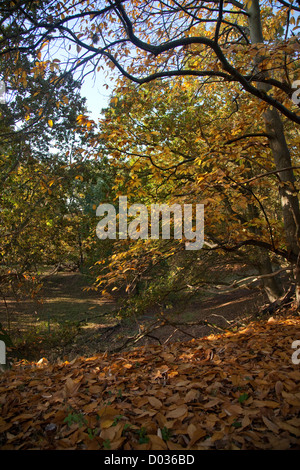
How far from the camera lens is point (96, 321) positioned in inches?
466

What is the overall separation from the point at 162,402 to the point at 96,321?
1022cm

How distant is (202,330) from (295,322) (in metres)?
5.50

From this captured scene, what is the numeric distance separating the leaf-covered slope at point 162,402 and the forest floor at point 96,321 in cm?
147

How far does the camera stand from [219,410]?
1.96m

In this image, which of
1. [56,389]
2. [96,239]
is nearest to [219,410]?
[56,389]

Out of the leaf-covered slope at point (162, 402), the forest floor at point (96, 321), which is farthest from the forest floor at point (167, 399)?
the forest floor at point (96, 321)

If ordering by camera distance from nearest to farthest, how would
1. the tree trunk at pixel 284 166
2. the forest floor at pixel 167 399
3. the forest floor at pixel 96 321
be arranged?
the forest floor at pixel 167 399, the tree trunk at pixel 284 166, the forest floor at pixel 96 321

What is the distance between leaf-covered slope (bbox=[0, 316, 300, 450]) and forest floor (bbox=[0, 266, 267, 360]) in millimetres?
1470

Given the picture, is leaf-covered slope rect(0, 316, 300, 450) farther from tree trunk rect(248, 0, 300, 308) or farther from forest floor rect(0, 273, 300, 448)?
tree trunk rect(248, 0, 300, 308)

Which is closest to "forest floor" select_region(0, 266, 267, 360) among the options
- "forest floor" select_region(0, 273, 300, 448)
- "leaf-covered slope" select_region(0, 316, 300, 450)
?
"forest floor" select_region(0, 273, 300, 448)

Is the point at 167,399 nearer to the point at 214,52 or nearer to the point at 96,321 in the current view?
the point at 214,52

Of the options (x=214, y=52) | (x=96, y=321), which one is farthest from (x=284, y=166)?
(x=96, y=321)

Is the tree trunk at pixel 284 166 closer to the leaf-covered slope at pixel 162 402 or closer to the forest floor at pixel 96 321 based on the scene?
the forest floor at pixel 96 321

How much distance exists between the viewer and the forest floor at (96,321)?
7.86 metres
